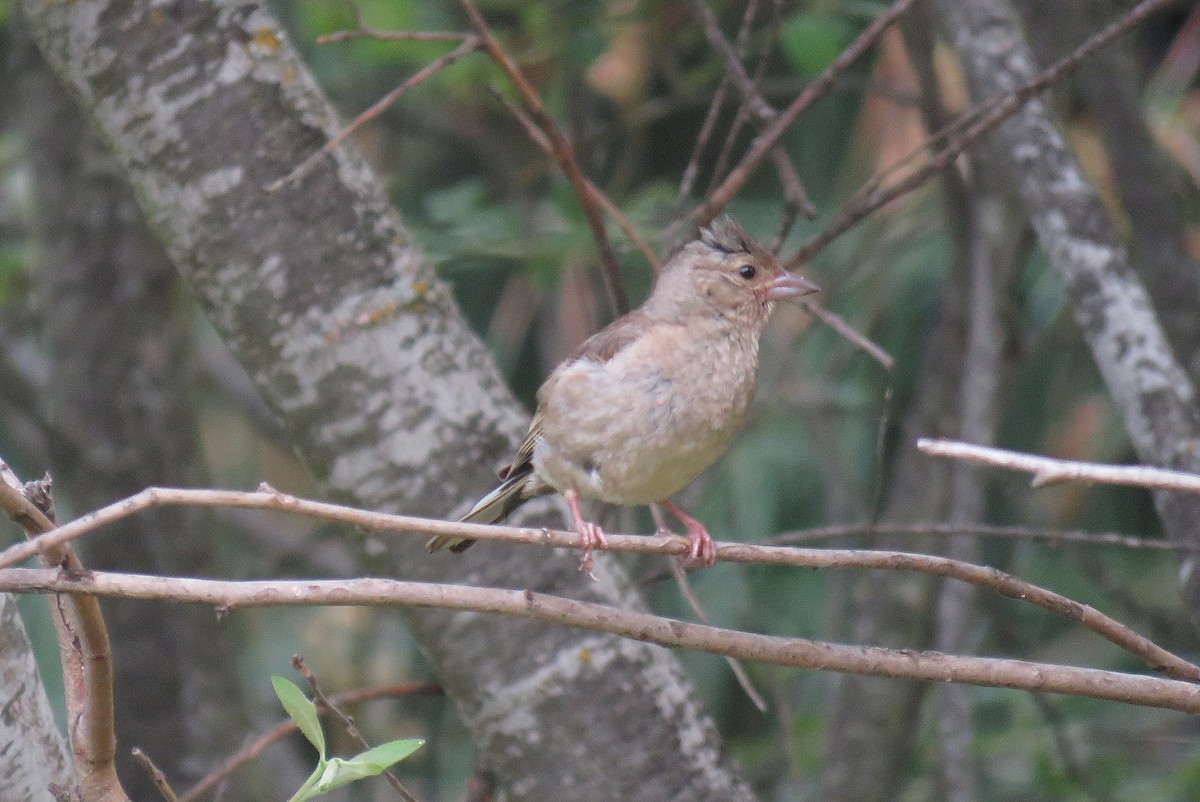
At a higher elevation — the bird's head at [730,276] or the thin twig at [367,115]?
the thin twig at [367,115]

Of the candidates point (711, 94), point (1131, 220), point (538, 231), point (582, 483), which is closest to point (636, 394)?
point (582, 483)

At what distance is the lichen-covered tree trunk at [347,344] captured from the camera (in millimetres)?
3291

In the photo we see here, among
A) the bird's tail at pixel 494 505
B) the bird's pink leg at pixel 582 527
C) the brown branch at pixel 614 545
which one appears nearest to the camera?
the brown branch at pixel 614 545

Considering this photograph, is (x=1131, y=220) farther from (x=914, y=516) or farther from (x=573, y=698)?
(x=573, y=698)

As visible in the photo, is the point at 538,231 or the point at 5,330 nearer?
the point at 538,231

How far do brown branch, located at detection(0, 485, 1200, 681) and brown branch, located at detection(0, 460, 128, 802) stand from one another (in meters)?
0.08

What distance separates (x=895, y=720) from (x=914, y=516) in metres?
0.71

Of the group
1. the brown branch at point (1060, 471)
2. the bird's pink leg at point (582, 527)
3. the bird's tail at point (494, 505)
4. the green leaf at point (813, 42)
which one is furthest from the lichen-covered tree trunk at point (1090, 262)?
the brown branch at point (1060, 471)

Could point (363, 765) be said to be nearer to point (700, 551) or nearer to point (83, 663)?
point (83, 663)

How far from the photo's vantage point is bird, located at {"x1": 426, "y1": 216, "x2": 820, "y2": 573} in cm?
348

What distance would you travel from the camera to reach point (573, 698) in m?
3.31

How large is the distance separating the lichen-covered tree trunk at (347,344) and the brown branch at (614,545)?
876mm

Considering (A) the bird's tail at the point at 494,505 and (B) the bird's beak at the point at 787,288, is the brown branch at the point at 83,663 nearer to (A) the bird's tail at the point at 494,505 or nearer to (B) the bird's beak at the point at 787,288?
(A) the bird's tail at the point at 494,505

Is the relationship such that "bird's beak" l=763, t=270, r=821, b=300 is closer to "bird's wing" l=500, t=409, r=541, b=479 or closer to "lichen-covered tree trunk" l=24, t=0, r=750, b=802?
"bird's wing" l=500, t=409, r=541, b=479
